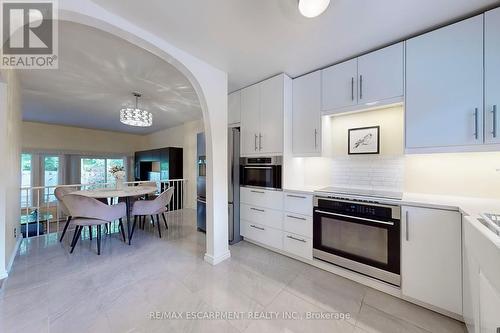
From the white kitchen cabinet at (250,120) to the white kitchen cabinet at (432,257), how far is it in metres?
1.86

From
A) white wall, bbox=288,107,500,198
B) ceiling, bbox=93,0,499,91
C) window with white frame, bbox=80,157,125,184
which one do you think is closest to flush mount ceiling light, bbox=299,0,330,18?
ceiling, bbox=93,0,499,91

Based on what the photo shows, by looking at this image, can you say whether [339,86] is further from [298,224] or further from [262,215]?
[262,215]

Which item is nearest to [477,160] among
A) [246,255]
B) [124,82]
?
[246,255]

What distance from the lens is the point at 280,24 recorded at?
1624 mm

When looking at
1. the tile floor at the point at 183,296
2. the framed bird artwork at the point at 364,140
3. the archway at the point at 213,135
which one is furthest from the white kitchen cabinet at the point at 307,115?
the tile floor at the point at 183,296

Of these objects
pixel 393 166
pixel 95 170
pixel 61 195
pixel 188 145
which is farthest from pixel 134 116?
pixel 95 170

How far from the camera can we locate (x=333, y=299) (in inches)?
66.8

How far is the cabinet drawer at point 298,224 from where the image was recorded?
2240 millimetres

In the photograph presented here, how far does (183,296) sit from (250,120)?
88.1 inches

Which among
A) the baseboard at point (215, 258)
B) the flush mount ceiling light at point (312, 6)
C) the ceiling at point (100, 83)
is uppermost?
the ceiling at point (100, 83)

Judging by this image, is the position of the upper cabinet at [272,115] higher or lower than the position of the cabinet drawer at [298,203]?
higher

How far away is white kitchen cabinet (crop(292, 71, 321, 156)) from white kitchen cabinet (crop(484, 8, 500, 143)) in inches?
51.8

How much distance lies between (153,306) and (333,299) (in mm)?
1559

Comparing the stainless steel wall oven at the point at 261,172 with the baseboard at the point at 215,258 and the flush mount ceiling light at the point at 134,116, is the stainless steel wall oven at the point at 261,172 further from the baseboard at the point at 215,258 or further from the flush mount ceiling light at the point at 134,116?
the flush mount ceiling light at the point at 134,116
